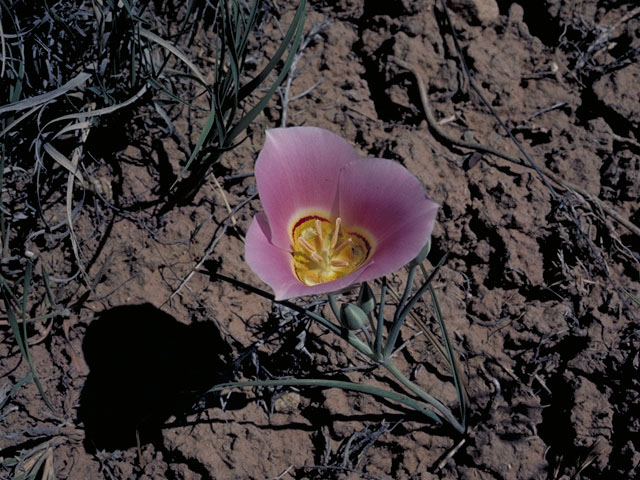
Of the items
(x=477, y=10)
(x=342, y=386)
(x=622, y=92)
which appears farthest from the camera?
(x=477, y=10)

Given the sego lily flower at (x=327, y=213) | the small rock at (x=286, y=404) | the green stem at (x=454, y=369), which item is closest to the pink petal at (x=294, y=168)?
the sego lily flower at (x=327, y=213)

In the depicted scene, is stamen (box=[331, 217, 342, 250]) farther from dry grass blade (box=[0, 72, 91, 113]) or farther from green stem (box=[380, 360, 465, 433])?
dry grass blade (box=[0, 72, 91, 113])

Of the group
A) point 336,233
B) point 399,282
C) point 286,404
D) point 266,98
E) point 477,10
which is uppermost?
point 477,10

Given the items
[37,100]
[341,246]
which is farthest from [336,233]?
[37,100]

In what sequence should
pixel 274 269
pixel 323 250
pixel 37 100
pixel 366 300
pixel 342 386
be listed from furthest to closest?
pixel 37 100 < pixel 323 250 < pixel 342 386 < pixel 366 300 < pixel 274 269

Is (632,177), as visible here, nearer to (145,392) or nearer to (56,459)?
(145,392)

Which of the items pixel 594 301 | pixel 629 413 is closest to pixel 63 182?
pixel 594 301

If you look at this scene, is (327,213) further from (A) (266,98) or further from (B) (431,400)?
(B) (431,400)
